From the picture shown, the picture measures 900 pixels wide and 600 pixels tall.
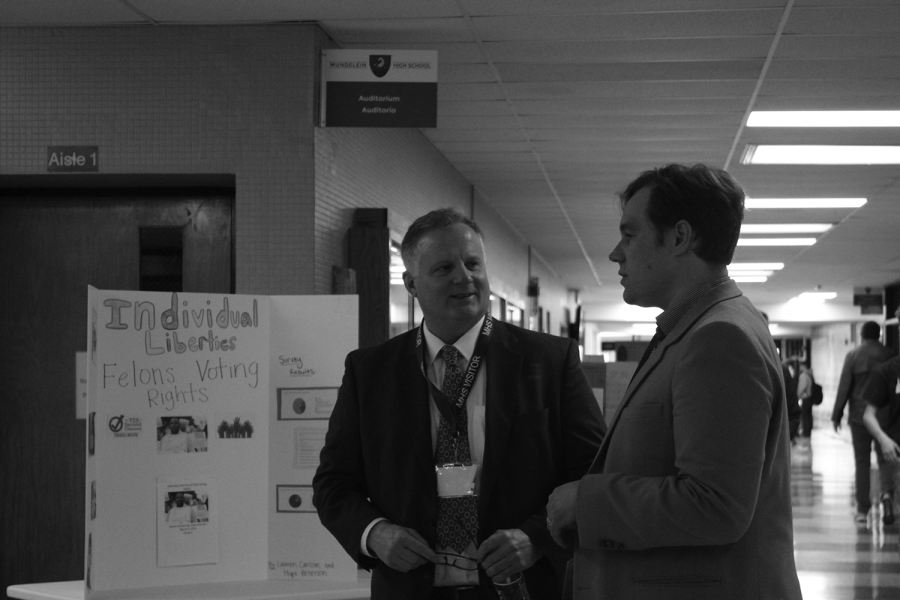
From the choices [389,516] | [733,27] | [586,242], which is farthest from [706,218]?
[586,242]

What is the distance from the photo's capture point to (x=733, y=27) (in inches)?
198

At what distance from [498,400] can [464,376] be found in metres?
0.11

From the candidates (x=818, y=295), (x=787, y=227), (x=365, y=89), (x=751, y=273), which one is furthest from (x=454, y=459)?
(x=818, y=295)

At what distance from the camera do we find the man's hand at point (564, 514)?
1808mm

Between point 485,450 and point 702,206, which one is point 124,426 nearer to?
point 485,450

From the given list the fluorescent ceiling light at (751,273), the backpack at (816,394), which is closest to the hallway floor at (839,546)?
the fluorescent ceiling light at (751,273)

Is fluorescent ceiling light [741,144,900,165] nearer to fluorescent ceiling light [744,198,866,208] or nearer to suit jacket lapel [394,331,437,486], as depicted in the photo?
fluorescent ceiling light [744,198,866,208]

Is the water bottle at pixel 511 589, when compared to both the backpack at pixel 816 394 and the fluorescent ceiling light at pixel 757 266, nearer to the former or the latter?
the fluorescent ceiling light at pixel 757 266

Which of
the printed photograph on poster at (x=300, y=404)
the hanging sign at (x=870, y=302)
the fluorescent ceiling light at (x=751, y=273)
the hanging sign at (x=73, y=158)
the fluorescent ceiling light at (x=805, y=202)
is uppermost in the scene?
the fluorescent ceiling light at (x=805, y=202)

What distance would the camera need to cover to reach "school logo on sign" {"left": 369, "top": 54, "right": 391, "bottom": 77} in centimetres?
490

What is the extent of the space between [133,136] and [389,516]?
3.14 m

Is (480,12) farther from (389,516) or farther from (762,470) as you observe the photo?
(762,470)

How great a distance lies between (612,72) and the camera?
5.82 metres

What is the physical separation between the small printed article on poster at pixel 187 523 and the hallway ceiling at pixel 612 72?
7.54 ft
